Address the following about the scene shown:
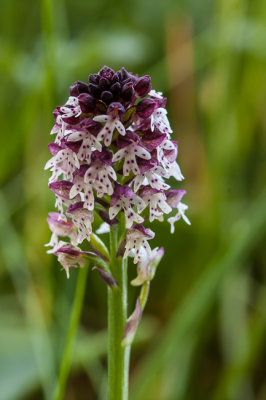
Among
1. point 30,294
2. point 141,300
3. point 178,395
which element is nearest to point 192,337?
point 178,395

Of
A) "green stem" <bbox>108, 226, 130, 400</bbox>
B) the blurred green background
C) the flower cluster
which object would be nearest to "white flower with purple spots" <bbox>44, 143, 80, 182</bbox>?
the flower cluster

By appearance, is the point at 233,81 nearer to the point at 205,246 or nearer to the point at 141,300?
the point at 205,246

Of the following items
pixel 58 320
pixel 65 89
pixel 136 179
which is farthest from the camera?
pixel 65 89

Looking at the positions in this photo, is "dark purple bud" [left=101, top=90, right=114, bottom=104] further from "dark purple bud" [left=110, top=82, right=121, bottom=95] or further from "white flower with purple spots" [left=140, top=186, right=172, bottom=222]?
"white flower with purple spots" [left=140, top=186, right=172, bottom=222]

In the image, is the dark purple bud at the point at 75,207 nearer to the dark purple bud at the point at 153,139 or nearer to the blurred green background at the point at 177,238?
the dark purple bud at the point at 153,139

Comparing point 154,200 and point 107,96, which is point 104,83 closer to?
point 107,96

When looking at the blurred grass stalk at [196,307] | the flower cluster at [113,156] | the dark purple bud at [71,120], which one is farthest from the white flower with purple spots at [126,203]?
the blurred grass stalk at [196,307]

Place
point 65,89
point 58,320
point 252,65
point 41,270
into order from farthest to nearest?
point 252,65 < point 65,89 < point 41,270 < point 58,320
